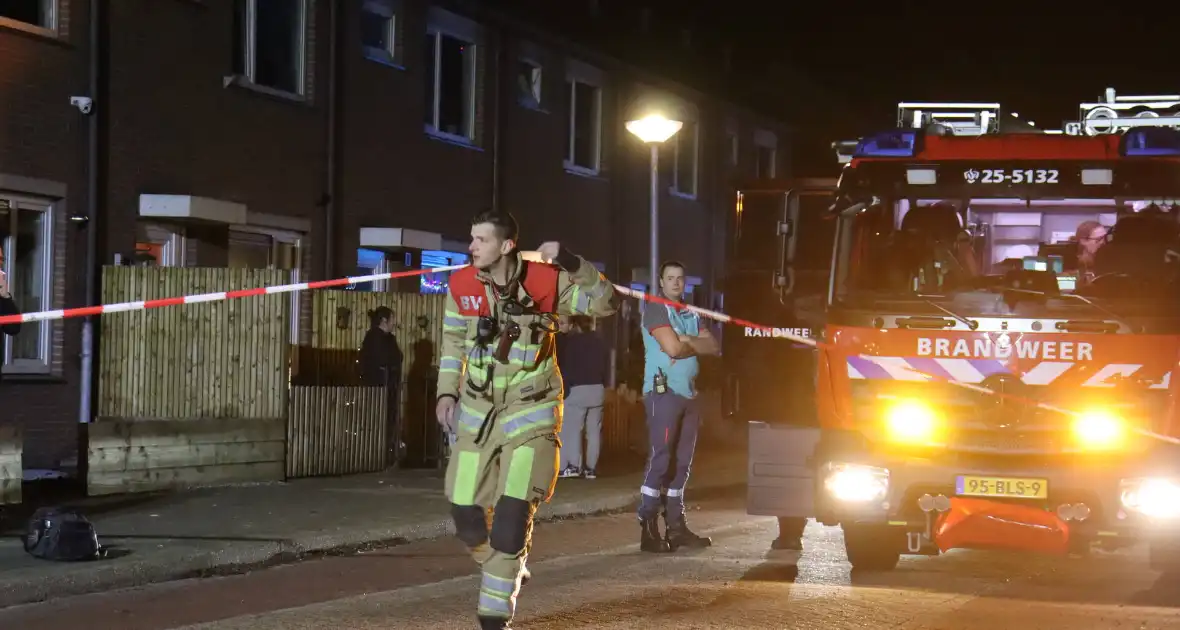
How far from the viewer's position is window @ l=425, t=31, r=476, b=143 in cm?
2281

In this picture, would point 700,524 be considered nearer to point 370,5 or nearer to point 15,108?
point 15,108

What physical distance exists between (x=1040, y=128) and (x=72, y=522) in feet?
23.6

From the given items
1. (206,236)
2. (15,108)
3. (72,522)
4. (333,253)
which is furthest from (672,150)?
(72,522)

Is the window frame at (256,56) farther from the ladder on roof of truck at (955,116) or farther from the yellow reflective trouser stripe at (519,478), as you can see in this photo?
the yellow reflective trouser stripe at (519,478)

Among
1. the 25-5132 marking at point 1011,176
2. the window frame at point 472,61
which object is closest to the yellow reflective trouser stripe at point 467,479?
the 25-5132 marking at point 1011,176

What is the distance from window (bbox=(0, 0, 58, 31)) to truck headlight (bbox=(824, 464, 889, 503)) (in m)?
9.86

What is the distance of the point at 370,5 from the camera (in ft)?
69.8

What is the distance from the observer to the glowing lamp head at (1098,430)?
9.38 metres

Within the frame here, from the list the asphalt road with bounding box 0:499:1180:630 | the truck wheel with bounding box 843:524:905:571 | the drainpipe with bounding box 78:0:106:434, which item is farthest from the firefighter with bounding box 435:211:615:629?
the drainpipe with bounding box 78:0:106:434

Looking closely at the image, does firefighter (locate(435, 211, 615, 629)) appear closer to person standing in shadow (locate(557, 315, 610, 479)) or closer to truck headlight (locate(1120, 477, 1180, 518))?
truck headlight (locate(1120, 477, 1180, 518))

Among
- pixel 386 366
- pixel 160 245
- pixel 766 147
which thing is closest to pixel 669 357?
pixel 386 366

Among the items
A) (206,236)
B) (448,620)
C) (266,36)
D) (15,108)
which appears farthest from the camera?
(266,36)

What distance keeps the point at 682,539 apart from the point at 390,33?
12.0 m

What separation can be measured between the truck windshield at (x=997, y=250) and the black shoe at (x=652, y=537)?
2.20m
